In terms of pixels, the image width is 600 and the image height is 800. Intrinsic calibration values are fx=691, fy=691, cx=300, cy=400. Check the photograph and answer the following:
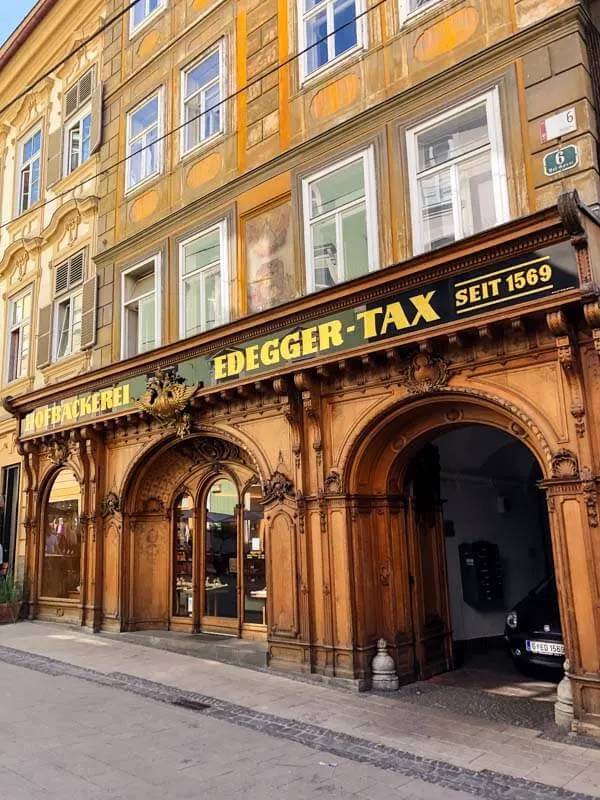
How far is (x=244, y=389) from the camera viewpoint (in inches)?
383

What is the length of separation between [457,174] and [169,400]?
526cm

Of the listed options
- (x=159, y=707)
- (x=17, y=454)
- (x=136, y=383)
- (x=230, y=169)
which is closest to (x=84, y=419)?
(x=136, y=383)

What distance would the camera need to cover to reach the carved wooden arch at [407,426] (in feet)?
24.7

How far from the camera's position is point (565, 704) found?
6.59 meters

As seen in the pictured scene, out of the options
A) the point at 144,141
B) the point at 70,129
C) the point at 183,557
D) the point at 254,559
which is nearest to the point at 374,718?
the point at 254,559

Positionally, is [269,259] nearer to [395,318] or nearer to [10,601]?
[395,318]

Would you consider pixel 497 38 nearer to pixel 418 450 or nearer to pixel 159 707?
pixel 418 450

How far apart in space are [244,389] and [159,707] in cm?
Answer: 421

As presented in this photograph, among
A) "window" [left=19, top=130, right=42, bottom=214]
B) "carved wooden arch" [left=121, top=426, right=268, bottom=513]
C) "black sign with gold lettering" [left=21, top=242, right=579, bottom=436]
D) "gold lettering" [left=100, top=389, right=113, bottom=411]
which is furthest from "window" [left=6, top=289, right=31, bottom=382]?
"black sign with gold lettering" [left=21, top=242, right=579, bottom=436]

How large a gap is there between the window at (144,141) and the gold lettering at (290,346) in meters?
5.53

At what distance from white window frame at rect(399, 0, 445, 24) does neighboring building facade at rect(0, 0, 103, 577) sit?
24.6 ft

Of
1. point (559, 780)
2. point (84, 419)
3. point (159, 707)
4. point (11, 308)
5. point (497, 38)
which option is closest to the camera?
point (559, 780)

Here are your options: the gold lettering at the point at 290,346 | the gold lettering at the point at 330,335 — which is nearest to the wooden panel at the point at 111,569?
the gold lettering at the point at 290,346

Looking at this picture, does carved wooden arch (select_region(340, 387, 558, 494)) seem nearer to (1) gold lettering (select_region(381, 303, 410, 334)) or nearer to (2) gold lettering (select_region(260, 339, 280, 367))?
(1) gold lettering (select_region(381, 303, 410, 334))
